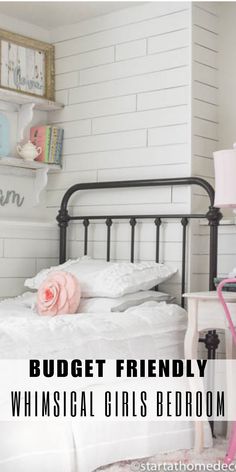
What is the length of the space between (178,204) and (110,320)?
863 millimetres

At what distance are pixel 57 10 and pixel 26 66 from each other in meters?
0.35

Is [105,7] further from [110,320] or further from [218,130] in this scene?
[110,320]

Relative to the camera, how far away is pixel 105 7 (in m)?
3.78

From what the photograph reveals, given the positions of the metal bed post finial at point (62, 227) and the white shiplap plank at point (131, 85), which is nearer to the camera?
the white shiplap plank at point (131, 85)

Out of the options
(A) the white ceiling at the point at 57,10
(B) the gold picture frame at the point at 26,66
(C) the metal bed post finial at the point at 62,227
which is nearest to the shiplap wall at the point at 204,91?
(A) the white ceiling at the point at 57,10

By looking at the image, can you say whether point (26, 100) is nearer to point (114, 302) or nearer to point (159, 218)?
point (159, 218)

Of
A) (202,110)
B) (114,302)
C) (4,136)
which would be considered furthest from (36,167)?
(114,302)

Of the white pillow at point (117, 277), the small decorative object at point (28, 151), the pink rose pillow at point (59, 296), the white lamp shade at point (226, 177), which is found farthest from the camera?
the small decorative object at point (28, 151)

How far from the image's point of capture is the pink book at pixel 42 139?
3.99 m

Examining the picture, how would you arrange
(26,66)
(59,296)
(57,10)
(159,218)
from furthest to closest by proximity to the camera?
1. (26,66)
2. (57,10)
3. (159,218)
4. (59,296)

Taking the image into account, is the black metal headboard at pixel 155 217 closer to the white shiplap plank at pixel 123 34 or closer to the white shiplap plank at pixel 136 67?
the white shiplap plank at pixel 136 67

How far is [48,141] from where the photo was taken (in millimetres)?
3996

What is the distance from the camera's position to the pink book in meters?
3.99

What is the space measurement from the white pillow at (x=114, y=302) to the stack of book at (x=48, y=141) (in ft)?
3.29
